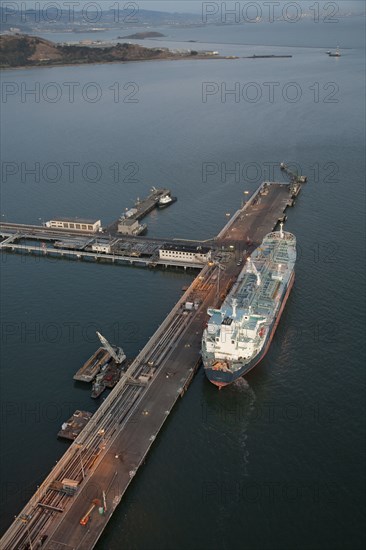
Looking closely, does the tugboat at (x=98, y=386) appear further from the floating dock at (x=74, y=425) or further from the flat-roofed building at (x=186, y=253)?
the flat-roofed building at (x=186, y=253)

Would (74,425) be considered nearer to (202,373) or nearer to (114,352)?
(114,352)

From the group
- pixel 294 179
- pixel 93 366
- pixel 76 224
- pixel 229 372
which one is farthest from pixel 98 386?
pixel 294 179

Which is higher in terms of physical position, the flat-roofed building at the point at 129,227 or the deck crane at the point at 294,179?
the deck crane at the point at 294,179

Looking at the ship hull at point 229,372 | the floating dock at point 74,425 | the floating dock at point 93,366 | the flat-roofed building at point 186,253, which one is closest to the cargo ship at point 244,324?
the ship hull at point 229,372

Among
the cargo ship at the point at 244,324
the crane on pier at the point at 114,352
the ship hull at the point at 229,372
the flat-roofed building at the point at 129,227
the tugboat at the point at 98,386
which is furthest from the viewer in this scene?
the flat-roofed building at the point at 129,227

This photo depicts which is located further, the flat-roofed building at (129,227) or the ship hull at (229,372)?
the flat-roofed building at (129,227)

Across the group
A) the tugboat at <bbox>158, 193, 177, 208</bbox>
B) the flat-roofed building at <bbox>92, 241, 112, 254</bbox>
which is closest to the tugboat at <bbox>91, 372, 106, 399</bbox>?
the flat-roofed building at <bbox>92, 241, 112, 254</bbox>
